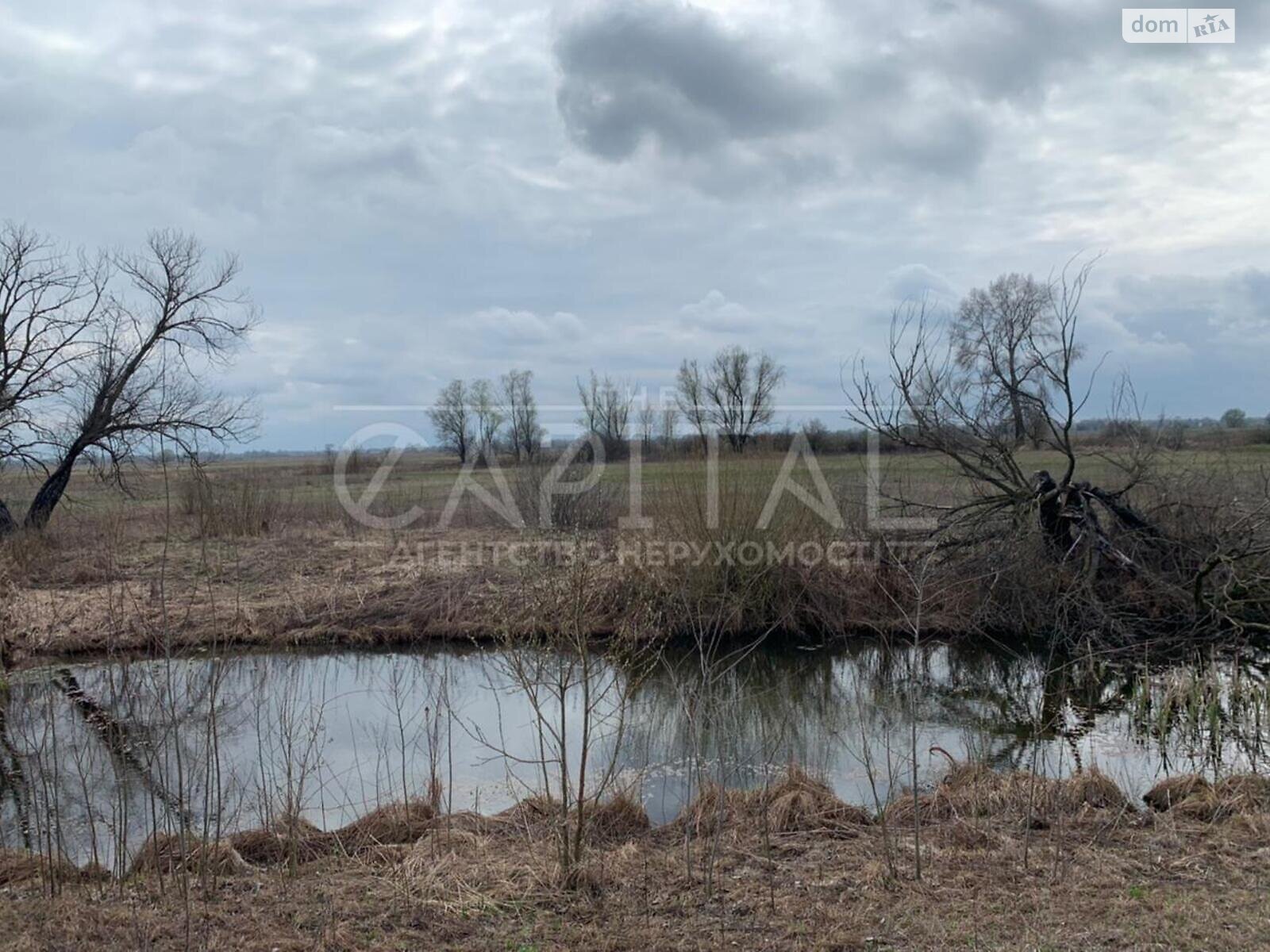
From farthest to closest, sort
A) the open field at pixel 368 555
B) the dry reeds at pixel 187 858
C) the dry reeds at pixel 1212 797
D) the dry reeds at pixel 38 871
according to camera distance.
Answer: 1. the open field at pixel 368 555
2. the dry reeds at pixel 1212 797
3. the dry reeds at pixel 187 858
4. the dry reeds at pixel 38 871

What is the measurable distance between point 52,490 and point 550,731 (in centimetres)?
1807

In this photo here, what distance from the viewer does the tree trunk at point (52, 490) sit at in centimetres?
1944

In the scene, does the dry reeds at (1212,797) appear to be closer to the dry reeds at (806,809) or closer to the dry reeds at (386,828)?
the dry reeds at (806,809)

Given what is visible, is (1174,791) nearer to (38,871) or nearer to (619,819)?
(619,819)

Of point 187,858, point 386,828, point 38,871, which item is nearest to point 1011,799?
point 386,828

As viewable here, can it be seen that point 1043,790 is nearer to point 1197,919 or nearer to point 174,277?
point 1197,919

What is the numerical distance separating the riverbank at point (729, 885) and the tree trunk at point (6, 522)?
640 inches

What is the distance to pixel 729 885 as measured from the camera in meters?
4.50

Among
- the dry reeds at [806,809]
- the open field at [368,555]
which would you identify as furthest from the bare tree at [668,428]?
the dry reeds at [806,809]

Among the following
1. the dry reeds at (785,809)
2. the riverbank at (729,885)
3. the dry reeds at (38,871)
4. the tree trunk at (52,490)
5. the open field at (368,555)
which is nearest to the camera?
the riverbank at (729,885)

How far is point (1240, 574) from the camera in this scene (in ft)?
35.4

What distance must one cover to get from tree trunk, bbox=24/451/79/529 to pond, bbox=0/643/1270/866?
31.3ft

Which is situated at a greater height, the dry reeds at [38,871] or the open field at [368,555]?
the open field at [368,555]

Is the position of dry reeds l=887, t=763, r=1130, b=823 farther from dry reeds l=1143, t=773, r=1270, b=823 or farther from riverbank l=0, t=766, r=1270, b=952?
dry reeds l=1143, t=773, r=1270, b=823
